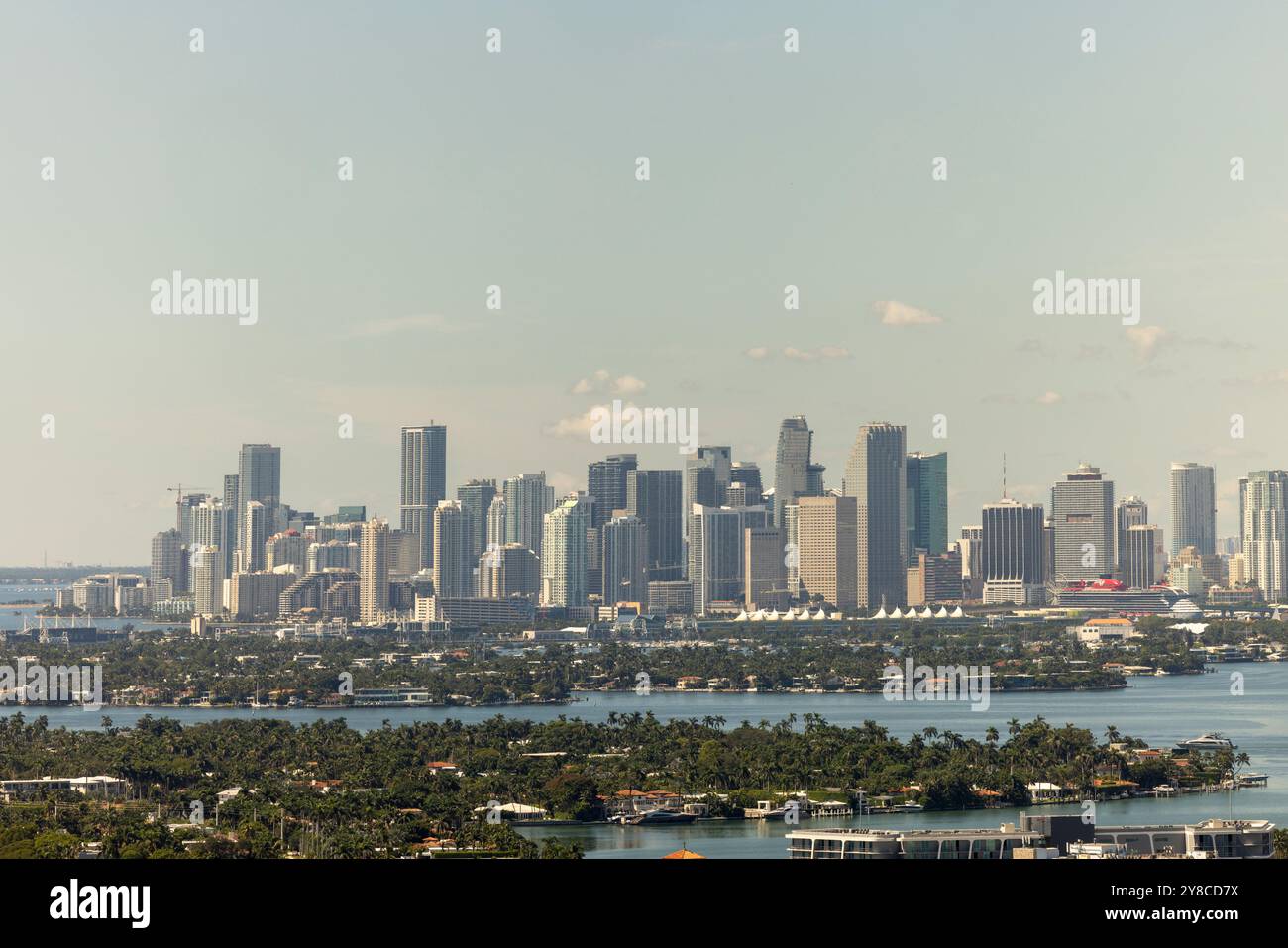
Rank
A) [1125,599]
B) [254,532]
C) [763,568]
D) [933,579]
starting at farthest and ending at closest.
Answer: [254,532]
[763,568]
[933,579]
[1125,599]

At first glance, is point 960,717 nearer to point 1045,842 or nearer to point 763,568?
point 1045,842

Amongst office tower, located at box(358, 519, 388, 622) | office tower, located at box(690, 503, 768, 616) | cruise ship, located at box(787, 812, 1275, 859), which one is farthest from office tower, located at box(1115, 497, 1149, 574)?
cruise ship, located at box(787, 812, 1275, 859)

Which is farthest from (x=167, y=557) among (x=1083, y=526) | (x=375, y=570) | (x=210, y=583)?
(x=1083, y=526)
